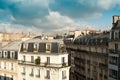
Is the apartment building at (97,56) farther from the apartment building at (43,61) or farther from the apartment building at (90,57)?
the apartment building at (43,61)

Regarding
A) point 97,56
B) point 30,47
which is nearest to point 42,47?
point 30,47

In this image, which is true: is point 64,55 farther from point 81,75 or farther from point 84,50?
point 81,75

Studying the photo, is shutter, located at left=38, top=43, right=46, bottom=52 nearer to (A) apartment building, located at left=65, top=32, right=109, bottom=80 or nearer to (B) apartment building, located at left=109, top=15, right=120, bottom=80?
(A) apartment building, located at left=65, top=32, right=109, bottom=80

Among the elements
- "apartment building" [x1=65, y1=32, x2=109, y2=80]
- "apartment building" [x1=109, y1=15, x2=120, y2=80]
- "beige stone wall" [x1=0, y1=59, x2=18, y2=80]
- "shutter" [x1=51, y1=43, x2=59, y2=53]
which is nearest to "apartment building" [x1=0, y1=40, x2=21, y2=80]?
"beige stone wall" [x1=0, y1=59, x2=18, y2=80]

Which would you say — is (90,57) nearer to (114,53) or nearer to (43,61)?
(114,53)

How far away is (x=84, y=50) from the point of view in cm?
6216

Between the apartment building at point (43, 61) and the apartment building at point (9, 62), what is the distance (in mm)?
1610

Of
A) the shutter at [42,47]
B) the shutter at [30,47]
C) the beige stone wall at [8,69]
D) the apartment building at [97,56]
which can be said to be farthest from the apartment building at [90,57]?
the beige stone wall at [8,69]

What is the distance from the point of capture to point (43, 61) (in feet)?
158

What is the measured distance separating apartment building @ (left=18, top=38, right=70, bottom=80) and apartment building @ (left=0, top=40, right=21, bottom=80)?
5.28 ft

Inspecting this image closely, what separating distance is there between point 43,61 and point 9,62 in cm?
990

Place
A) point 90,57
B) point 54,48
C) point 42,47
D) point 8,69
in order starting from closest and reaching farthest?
point 54,48 → point 42,47 → point 8,69 → point 90,57

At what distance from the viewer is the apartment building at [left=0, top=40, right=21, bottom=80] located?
52625 mm

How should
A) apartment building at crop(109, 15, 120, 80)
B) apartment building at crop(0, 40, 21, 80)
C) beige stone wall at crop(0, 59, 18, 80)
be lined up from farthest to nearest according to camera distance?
apartment building at crop(0, 40, 21, 80)
beige stone wall at crop(0, 59, 18, 80)
apartment building at crop(109, 15, 120, 80)
